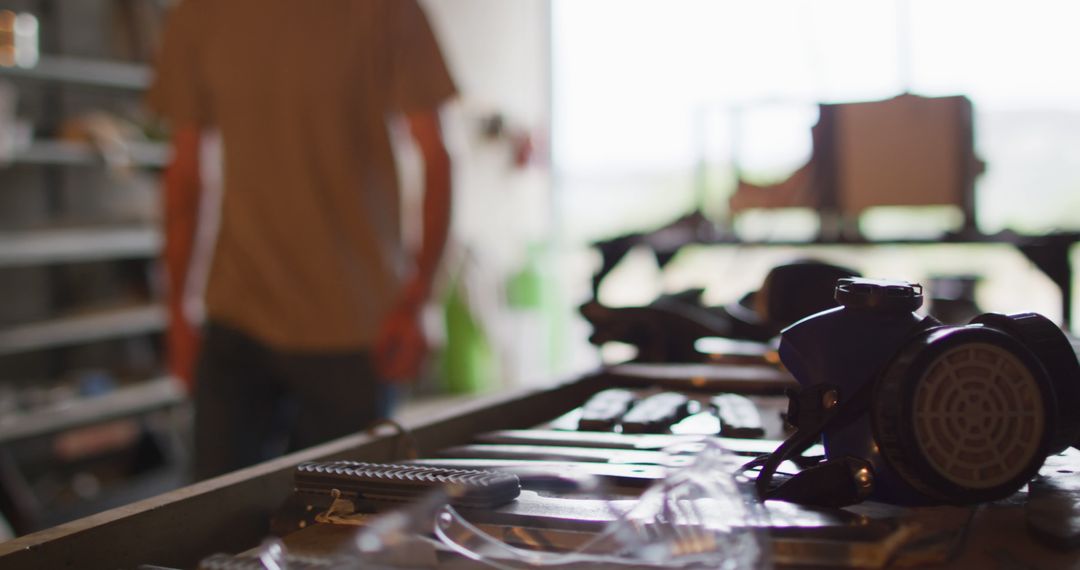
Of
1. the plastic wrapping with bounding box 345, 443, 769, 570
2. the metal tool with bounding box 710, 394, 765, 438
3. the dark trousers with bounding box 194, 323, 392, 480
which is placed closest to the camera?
the plastic wrapping with bounding box 345, 443, 769, 570

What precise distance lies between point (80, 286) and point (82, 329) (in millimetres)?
262

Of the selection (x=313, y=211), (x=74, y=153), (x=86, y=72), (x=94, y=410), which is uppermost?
(x=86, y=72)

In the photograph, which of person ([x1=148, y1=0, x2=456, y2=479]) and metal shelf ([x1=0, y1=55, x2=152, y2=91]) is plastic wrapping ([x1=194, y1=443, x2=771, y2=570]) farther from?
metal shelf ([x1=0, y1=55, x2=152, y2=91])

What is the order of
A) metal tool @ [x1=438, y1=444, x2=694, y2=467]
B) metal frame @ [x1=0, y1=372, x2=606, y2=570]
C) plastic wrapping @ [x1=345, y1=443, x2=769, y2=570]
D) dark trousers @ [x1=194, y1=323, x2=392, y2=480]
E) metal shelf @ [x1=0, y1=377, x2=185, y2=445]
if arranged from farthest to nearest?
metal shelf @ [x1=0, y1=377, x2=185, y2=445], dark trousers @ [x1=194, y1=323, x2=392, y2=480], metal tool @ [x1=438, y1=444, x2=694, y2=467], metal frame @ [x1=0, y1=372, x2=606, y2=570], plastic wrapping @ [x1=345, y1=443, x2=769, y2=570]

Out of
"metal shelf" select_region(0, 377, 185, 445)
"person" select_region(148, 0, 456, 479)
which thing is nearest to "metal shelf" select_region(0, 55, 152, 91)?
"metal shelf" select_region(0, 377, 185, 445)

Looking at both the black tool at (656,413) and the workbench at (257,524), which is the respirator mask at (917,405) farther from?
the black tool at (656,413)

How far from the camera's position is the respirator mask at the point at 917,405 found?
776 millimetres

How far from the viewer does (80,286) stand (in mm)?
3842

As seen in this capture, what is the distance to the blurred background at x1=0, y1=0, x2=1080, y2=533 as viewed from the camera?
333 centimetres

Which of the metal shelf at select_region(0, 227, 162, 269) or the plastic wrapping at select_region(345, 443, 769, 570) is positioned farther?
the metal shelf at select_region(0, 227, 162, 269)

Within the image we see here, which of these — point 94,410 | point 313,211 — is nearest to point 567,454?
point 313,211

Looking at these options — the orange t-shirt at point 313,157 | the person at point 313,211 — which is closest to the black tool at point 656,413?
the person at point 313,211

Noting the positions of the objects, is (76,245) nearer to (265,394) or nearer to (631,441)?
(265,394)

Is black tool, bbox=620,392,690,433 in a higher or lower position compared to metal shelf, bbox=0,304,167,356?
higher
